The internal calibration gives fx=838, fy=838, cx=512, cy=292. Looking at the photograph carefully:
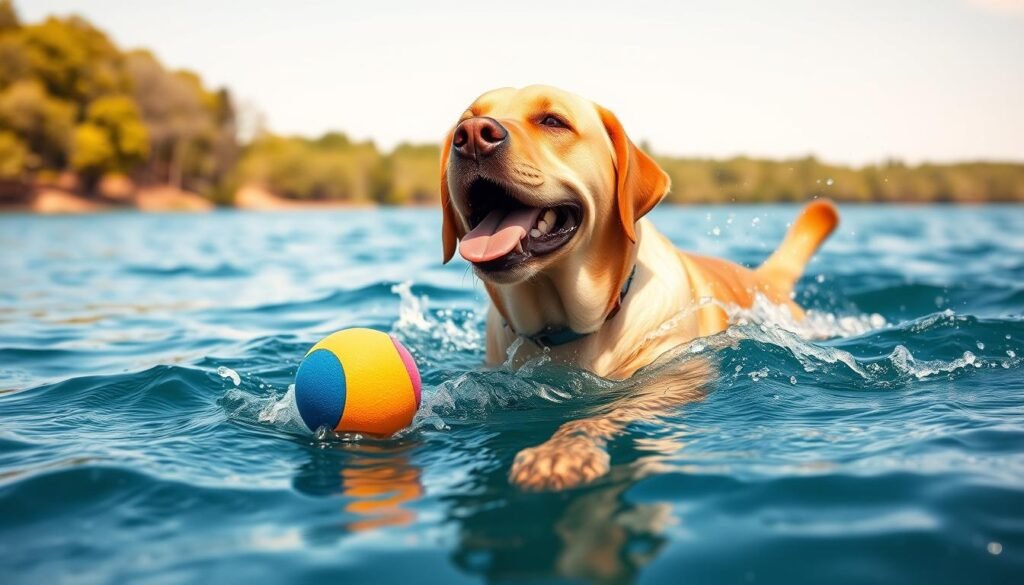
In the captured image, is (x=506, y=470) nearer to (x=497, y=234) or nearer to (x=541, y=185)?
(x=497, y=234)

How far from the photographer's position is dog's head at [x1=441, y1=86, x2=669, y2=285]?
3.79 m

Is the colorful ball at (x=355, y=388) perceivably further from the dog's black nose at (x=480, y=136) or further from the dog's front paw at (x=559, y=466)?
the dog's black nose at (x=480, y=136)

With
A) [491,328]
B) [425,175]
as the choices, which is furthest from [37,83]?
[491,328]

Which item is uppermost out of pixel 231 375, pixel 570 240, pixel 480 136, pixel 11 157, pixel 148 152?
pixel 148 152

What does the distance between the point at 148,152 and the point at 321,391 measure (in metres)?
57.3

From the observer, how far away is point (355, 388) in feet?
11.6

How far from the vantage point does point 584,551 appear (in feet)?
7.60

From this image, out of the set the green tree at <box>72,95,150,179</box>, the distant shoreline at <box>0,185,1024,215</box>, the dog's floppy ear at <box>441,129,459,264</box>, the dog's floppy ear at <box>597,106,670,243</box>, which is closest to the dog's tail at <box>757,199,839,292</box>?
the dog's floppy ear at <box>597,106,670,243</box>

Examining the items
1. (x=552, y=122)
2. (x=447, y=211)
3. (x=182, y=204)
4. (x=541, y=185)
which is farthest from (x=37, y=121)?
Answer: (x=541, y=185)

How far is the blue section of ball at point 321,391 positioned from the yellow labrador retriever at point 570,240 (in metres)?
0.80

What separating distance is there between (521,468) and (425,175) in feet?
251

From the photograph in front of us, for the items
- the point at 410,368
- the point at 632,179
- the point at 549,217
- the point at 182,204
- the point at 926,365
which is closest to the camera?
the point at 410,368

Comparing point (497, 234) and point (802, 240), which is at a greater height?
point (497, 234)

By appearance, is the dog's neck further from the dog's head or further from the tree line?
the tree line
